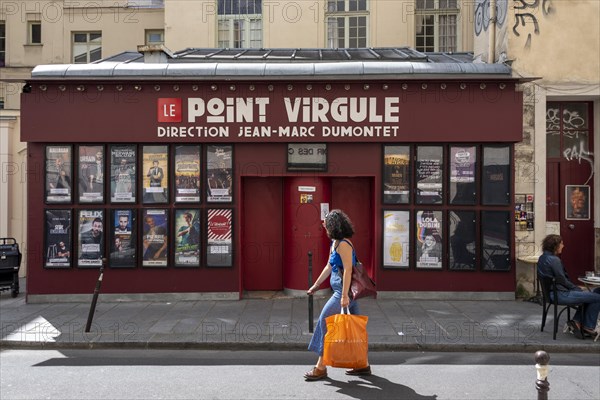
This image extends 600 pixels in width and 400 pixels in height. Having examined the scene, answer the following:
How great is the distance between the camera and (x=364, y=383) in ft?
22.1

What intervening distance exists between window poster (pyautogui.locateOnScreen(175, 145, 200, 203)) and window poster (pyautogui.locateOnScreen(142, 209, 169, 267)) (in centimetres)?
50

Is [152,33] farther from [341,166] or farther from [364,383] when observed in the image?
[364,383]

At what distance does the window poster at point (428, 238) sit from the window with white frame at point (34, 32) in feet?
56.4

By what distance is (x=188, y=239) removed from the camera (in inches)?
462

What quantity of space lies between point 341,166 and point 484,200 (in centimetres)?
299

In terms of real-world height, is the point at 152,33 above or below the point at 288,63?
above

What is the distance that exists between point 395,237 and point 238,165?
11.6 ft

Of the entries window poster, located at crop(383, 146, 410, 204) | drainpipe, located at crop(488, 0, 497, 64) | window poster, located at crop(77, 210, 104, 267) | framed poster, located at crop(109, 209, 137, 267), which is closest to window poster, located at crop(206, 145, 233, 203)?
framed poster, located at crop(109, 209, 137, 267)

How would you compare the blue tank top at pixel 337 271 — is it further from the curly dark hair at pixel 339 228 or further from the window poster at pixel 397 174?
the window poster at pixel 397 174

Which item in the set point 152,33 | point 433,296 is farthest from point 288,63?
point 152,33

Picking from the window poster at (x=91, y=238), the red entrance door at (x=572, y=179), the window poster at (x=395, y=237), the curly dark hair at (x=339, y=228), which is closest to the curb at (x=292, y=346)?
the curly dark hair at (x=339, y=228)

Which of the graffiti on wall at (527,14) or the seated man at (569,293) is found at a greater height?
the graffiti on wall at (527,14)

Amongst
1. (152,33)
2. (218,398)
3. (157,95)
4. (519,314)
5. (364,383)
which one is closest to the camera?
(218,398)

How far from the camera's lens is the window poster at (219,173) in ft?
38.5
